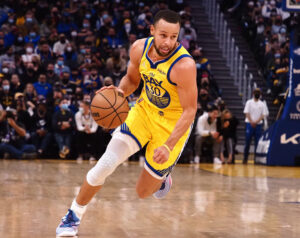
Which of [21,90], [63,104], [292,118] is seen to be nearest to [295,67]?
[292,118]

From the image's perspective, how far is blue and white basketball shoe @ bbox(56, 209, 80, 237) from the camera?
14.6 feet

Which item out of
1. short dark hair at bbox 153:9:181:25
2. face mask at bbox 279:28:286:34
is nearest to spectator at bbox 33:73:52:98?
face mask at bbox 279:28:286:34

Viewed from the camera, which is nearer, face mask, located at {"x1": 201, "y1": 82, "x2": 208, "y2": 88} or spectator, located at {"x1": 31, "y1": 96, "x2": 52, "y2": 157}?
spectator, located at {"x1": 31, "y1": 96, "x2": 52, "y2": 157}

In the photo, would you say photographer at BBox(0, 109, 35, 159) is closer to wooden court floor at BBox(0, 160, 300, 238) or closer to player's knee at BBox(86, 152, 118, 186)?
wooden court floor at BBox(0, 160, 300, 238)

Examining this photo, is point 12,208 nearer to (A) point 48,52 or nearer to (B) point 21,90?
(B) point 21,90

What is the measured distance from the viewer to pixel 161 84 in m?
4.72

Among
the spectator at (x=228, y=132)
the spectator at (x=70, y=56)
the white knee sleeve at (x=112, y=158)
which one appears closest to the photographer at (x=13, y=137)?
the spectator at (x=70, y=56)

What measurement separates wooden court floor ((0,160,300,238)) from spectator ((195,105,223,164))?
12.5 feet

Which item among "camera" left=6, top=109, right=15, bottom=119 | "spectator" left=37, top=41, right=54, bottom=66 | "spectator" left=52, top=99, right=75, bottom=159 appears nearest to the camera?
"camera" left=6, top=109, right=15, bottom=119

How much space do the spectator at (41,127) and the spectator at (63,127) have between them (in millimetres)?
261

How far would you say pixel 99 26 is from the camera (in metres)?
17.9

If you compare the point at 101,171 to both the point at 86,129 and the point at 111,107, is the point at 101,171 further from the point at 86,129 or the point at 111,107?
the point at 86,129

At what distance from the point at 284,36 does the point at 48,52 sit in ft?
24.4

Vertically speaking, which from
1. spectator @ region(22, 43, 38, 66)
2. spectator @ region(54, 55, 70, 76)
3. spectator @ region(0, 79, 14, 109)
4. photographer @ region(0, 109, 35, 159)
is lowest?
photographer @ region(0, 109, 35, 159)
